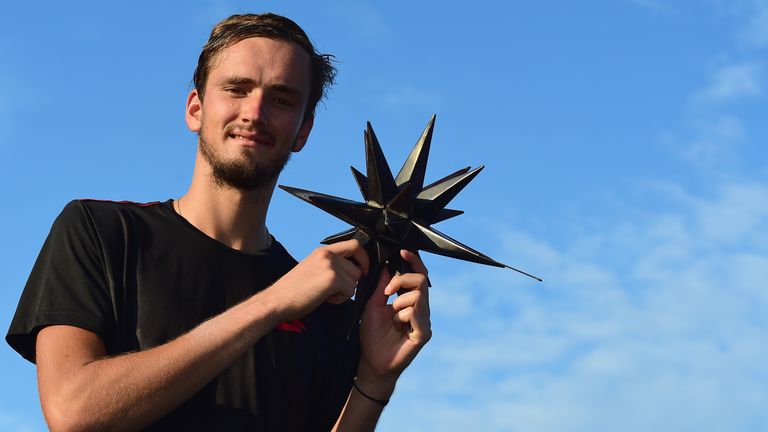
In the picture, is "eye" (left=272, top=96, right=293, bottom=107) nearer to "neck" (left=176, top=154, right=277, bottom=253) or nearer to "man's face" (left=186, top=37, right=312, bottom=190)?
"man's face" (left=186, top=37, right=312, bottom=190)

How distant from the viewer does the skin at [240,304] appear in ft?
23.3

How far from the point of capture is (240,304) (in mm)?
7406

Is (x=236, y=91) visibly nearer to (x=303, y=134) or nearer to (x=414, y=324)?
(x=303, y=134)

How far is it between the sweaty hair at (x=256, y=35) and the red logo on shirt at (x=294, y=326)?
1.84m

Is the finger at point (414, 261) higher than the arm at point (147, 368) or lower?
higher

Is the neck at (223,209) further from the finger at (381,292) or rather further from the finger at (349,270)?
the finger at (349,270)

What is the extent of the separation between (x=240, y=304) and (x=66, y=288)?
4.42 ft

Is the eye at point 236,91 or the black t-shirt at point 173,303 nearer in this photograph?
the black t-shirt at point 173,303

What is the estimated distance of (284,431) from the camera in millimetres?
8266

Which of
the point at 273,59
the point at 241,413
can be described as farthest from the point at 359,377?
the point at 273,59

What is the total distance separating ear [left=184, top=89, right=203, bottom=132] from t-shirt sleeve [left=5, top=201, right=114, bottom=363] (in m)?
1.38

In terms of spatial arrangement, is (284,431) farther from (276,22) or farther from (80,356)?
(276,22)

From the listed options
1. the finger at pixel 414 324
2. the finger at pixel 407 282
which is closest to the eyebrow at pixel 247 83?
the finger at pixel 407 282

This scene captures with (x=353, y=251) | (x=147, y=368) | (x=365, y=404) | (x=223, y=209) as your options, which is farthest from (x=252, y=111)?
(x=365, y=404)
